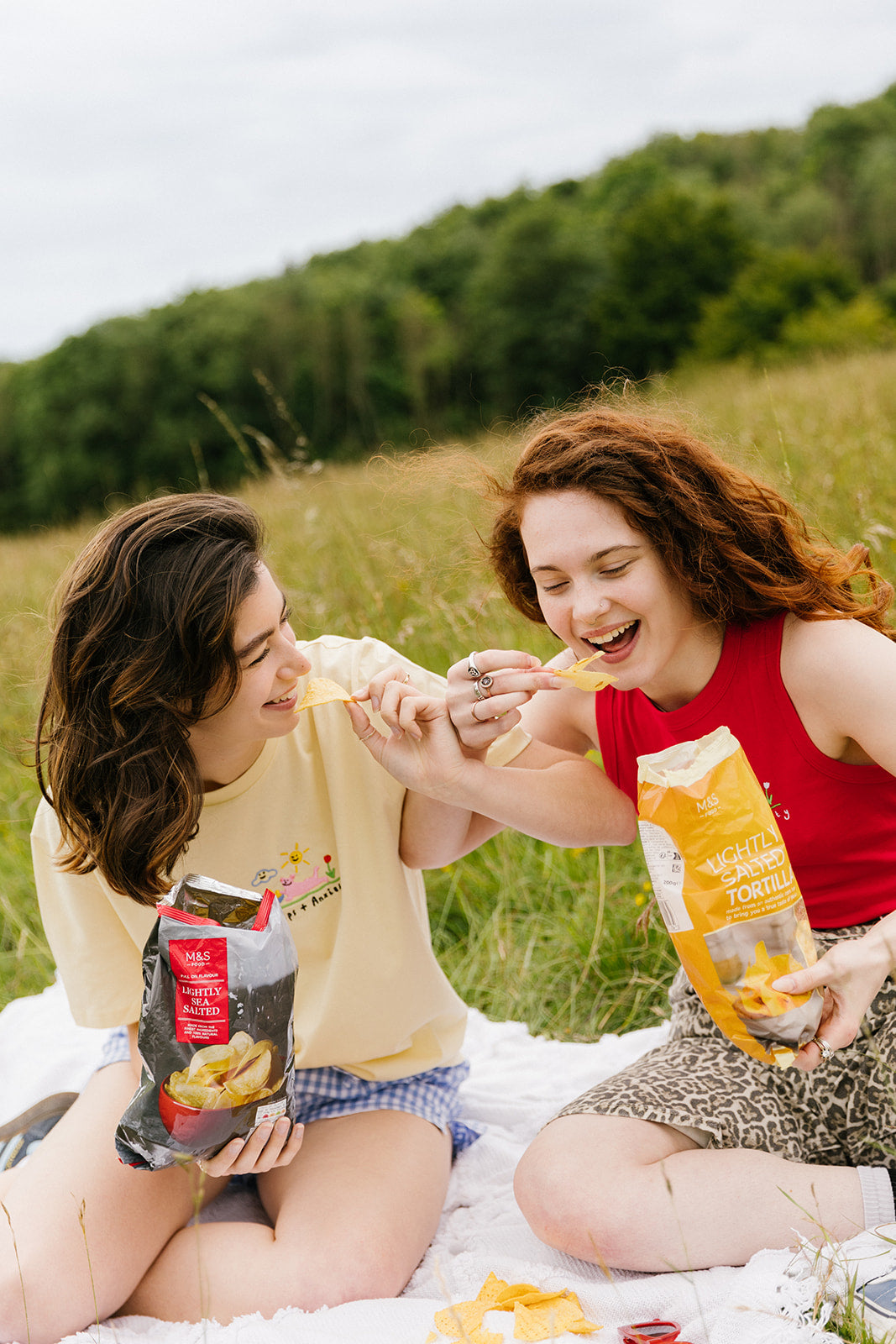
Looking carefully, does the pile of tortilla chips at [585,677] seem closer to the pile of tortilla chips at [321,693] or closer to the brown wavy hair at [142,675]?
the pile of tortilla chips at [321,693]

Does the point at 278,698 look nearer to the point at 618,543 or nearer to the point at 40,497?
the point at 618,543

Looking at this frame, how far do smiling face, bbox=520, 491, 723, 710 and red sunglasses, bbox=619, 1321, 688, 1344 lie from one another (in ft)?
3.22

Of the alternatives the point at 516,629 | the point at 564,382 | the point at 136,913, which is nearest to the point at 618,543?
the point at 136,913

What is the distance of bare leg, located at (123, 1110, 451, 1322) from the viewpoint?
1.75 m

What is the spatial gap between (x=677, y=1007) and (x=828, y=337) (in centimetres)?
2302

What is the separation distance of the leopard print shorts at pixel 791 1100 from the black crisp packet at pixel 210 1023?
0.57 metres

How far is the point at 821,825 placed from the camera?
1.77 meters

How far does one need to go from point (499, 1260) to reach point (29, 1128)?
111cm

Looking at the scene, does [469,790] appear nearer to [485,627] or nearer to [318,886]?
[318,886]

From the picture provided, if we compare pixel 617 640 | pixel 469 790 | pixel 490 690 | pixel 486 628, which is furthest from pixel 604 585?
pixel 486 628

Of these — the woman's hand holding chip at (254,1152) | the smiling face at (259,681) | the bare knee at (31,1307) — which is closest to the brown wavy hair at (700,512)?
the smiling face at (259,681)

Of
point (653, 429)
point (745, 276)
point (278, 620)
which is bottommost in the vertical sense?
point (278, 620)

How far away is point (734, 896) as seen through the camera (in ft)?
4.73

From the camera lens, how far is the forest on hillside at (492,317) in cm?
2250
